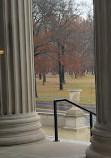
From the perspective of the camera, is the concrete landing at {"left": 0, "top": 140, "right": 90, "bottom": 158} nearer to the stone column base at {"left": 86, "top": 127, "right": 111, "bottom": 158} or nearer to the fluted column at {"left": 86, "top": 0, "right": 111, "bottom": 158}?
the stone column base at {"left": 86, "top": 127, "right": 111, "bottom": 158}

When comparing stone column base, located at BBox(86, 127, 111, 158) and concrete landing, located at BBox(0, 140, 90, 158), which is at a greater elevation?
stone column base, located at BBox(86, 127, 111, 158)

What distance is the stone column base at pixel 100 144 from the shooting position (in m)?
4.41

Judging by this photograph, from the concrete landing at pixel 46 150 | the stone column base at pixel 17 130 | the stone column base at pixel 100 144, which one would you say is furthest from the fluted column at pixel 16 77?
the stone column base at pixel 100 144

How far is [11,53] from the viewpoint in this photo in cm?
654

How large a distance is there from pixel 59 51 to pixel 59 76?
65.8 inches

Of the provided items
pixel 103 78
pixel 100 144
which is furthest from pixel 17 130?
pixel 103 78

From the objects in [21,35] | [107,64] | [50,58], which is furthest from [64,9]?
[107,64]

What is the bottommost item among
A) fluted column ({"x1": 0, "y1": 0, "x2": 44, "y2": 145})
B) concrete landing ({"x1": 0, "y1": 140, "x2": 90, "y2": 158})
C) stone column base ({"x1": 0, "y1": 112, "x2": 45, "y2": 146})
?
concrete landing ({"x1": 0, "y1": 140, "x2": 90, "y2": 158})

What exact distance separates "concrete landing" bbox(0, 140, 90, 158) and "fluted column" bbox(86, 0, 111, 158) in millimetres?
808

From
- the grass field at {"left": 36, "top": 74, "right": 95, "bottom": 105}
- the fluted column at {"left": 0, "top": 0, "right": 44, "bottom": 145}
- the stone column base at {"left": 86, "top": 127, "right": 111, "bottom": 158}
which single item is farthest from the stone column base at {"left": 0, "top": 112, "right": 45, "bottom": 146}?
the grass field at {"left": 36, "top": 74, "right": 95, "bottom": 105}

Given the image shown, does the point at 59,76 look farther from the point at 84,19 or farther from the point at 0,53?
the point at 0,53

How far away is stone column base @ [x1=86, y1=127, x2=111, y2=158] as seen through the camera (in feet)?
14.5

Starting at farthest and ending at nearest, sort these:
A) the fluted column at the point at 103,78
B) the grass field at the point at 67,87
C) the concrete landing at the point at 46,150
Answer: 1. the grass field at the point at 67,87
2. the concrete landing at the point at 46,150
3. the fluted column at the point at 103,78

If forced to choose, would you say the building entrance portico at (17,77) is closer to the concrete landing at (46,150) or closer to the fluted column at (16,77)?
the fluted column at (16,77)
